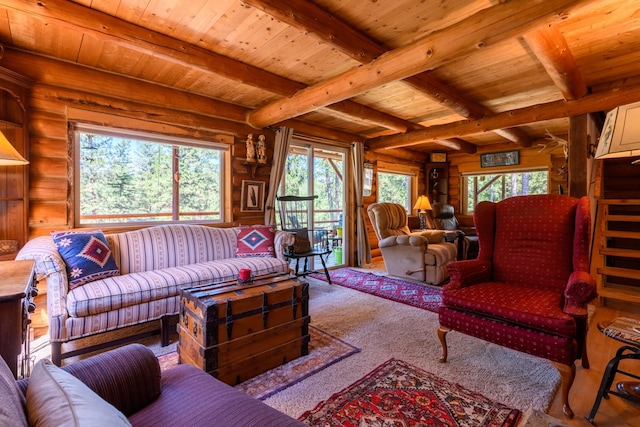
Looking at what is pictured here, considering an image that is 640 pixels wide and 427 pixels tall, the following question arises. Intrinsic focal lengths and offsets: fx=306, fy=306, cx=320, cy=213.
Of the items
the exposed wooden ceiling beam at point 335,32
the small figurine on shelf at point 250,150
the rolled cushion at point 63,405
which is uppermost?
the exposed wooden ceiling beam at point 335,32

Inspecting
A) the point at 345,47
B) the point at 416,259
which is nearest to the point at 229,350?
the point at 345,47

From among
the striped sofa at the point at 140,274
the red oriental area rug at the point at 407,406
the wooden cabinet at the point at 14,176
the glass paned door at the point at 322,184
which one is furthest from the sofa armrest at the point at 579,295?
the wooden cabinet at the point at 14,176

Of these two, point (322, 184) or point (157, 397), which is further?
point (322, 184)

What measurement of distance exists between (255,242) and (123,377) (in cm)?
249

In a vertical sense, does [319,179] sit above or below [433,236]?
above

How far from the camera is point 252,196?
13.7 ft

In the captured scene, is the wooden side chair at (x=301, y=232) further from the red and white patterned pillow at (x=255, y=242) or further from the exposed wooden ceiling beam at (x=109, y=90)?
the exposed wooden ceiling beam at (x=109, y=90)

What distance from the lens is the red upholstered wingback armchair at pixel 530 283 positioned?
1.72 m

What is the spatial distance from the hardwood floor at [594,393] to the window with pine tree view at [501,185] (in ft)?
14.5

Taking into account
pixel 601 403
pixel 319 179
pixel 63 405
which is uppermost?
pixel 319 179

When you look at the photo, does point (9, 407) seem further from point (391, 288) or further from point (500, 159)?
point (500, 159)

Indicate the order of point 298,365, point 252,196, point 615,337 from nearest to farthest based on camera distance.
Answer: point 615,337
point 298,365
point 252,196

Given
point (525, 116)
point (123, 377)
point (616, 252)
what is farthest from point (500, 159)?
point (123, 377)

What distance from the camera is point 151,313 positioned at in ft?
7.86
